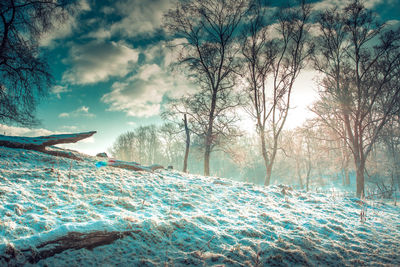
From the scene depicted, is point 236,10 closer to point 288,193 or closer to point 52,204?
point 288,193

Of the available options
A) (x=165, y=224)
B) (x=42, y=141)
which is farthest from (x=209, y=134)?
(x=165, y=224)

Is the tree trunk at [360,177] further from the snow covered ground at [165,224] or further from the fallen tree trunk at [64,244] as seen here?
the fallen tree trunk at [64,244]

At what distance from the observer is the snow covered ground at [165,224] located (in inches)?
92.7

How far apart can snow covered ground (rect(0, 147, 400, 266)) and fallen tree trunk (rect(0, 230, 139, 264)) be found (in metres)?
0.02

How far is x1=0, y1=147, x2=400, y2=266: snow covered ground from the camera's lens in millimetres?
2355

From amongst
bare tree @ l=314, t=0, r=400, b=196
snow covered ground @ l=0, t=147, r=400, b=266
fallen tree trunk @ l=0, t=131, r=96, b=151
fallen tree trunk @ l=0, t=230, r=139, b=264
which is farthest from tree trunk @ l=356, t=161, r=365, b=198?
fallen tree trunk @ l=0, t=131, r=96, b=151

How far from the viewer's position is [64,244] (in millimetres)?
2186

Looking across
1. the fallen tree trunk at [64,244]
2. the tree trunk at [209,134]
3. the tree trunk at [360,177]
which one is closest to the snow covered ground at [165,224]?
the fallen tree trunk at [64,244]

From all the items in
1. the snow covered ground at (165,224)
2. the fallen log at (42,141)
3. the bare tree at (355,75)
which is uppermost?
the bare tree at (355,75)

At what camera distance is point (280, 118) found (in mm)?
12031

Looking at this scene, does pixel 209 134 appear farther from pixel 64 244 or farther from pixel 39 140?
pixel 64 244

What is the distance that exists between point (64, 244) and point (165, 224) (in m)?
1.38

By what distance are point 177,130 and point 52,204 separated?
480 inches

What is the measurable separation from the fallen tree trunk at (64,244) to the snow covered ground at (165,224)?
0.08ft
